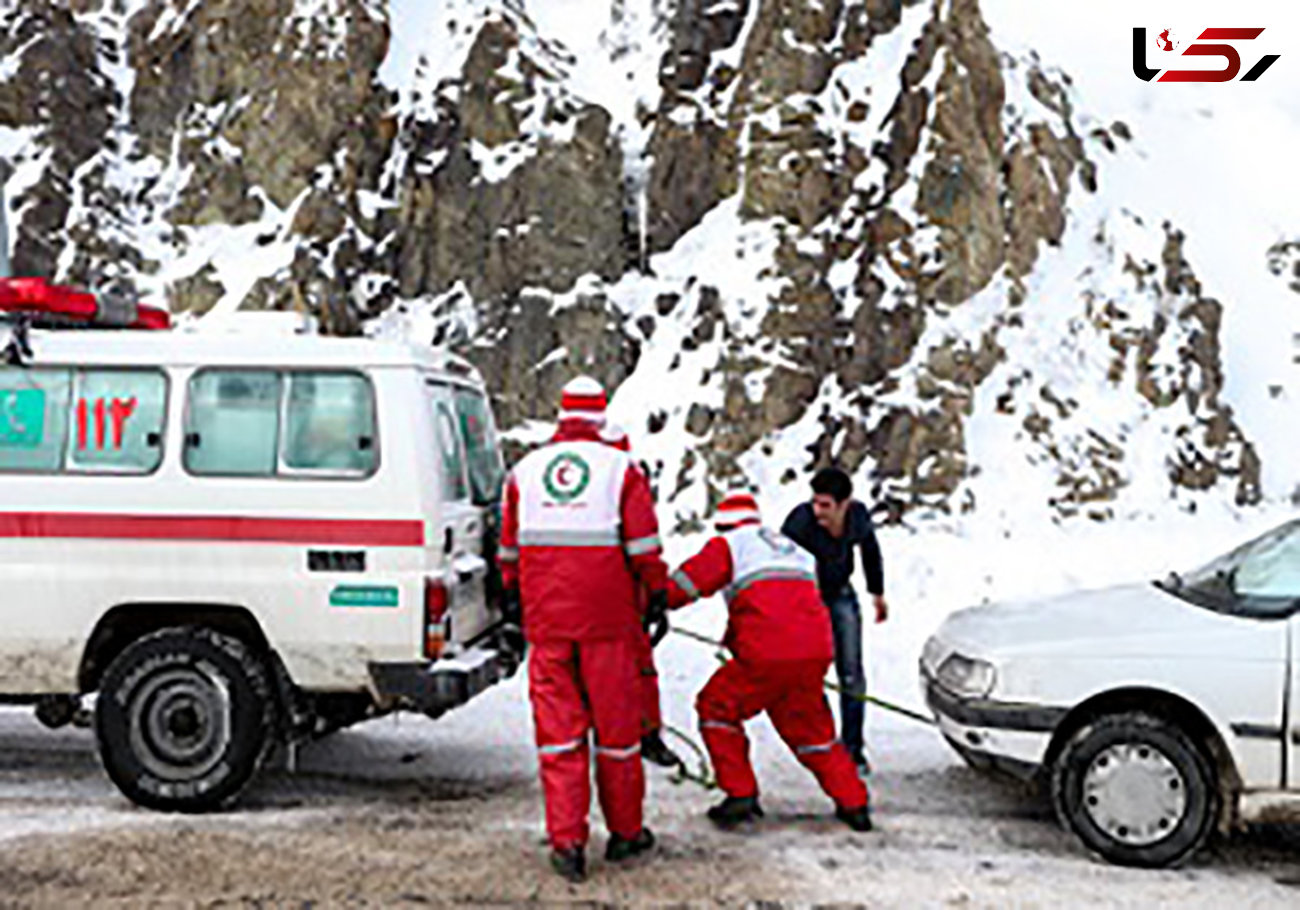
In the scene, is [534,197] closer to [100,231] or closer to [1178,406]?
[100,231]

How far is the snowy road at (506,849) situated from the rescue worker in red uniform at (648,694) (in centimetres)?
15

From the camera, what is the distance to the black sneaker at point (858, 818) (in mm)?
5895

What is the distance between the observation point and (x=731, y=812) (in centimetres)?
595

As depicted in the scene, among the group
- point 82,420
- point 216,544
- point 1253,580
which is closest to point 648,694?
point 216,544

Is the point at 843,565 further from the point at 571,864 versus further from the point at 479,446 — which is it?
the point at 571,864

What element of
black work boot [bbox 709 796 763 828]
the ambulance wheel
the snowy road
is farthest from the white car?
the ambulance wheel

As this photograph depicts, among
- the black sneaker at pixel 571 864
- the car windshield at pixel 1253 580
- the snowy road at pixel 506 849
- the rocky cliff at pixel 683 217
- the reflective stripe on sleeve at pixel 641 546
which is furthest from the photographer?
the rocky cliff at pixel 683 217

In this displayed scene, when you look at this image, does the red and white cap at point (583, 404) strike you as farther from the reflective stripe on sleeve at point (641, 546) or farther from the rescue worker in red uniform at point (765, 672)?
the rescue worker in red uniform at point (765, 672)

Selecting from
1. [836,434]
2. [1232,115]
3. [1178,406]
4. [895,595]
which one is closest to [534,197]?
[836,434]

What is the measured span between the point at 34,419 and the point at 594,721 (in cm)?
327

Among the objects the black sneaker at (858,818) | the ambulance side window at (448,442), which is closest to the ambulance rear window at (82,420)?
the ambulance side window at (448,442)

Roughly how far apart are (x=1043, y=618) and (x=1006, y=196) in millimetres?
17161

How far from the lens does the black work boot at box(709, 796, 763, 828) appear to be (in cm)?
595

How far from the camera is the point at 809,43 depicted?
22.6 m
